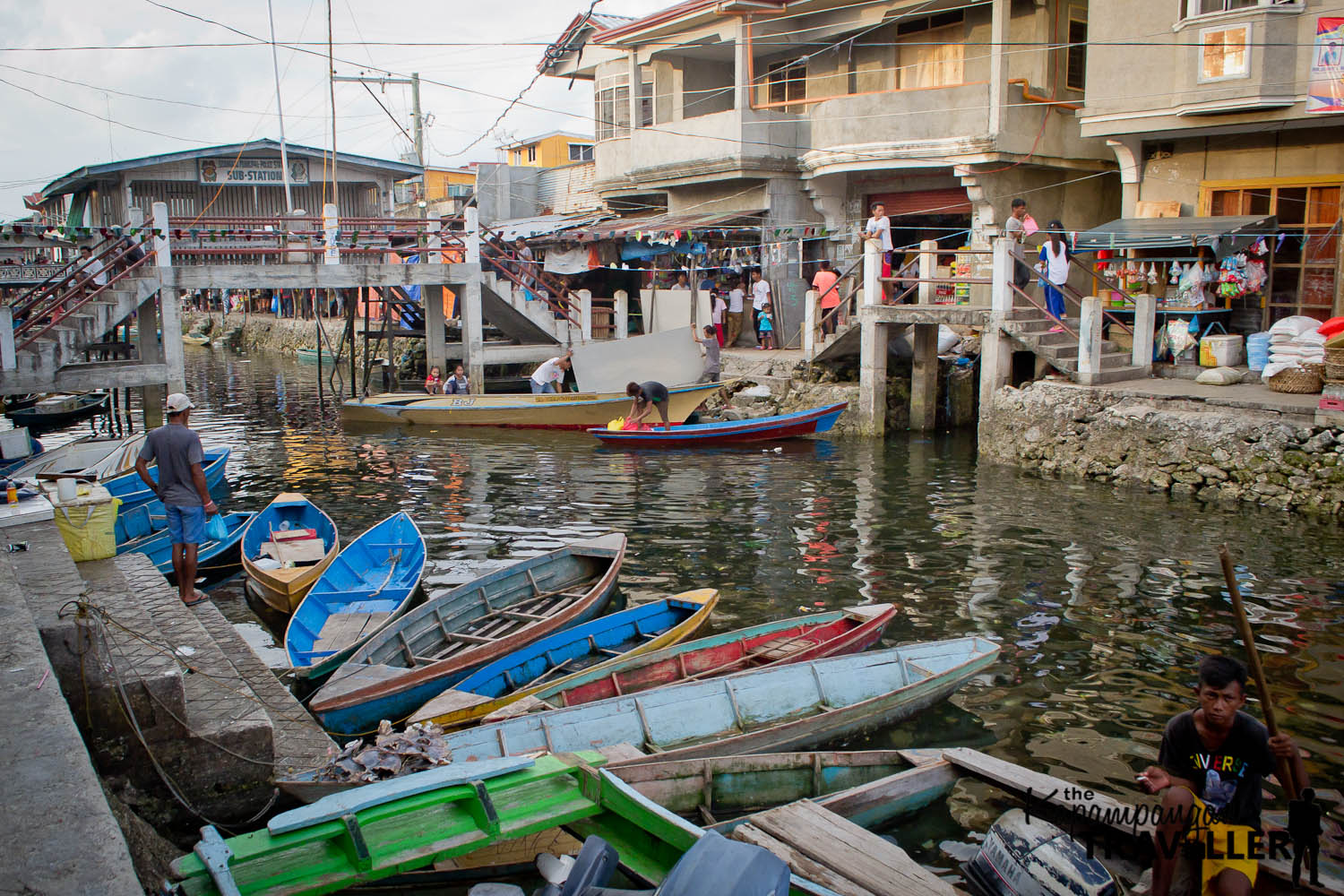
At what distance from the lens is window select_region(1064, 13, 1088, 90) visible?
22359 mm

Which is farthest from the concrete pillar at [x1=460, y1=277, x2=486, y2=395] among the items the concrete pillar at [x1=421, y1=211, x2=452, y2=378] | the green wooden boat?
the green wooden boat

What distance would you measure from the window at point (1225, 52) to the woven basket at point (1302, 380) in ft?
15.9

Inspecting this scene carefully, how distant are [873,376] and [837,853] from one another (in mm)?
16079

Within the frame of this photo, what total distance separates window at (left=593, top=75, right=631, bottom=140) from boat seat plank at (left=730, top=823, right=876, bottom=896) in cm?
2527

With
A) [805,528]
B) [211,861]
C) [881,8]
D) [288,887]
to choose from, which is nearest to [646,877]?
[288,887]

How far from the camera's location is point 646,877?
550 cm

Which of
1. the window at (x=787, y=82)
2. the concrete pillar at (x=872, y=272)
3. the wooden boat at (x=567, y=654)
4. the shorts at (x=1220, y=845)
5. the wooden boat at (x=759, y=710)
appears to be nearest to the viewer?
the shorts at (x=1220, y=845)

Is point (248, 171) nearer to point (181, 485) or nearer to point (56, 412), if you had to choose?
point (56, 412)

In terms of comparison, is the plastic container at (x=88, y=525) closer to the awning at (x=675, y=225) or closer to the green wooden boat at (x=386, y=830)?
the green wooden boat at (x=386, y=830)

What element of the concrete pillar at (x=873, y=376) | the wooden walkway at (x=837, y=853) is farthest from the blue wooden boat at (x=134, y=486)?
the concrete pillar at (x=873, y=376)

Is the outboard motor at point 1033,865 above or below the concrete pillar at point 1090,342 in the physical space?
below

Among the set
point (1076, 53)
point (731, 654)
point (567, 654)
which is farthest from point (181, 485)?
point (1076, 53)

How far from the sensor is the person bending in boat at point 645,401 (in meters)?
20.2

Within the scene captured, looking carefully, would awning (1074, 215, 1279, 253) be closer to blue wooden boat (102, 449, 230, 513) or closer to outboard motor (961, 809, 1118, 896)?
outboard motor (961, 809, 1118, 896)
